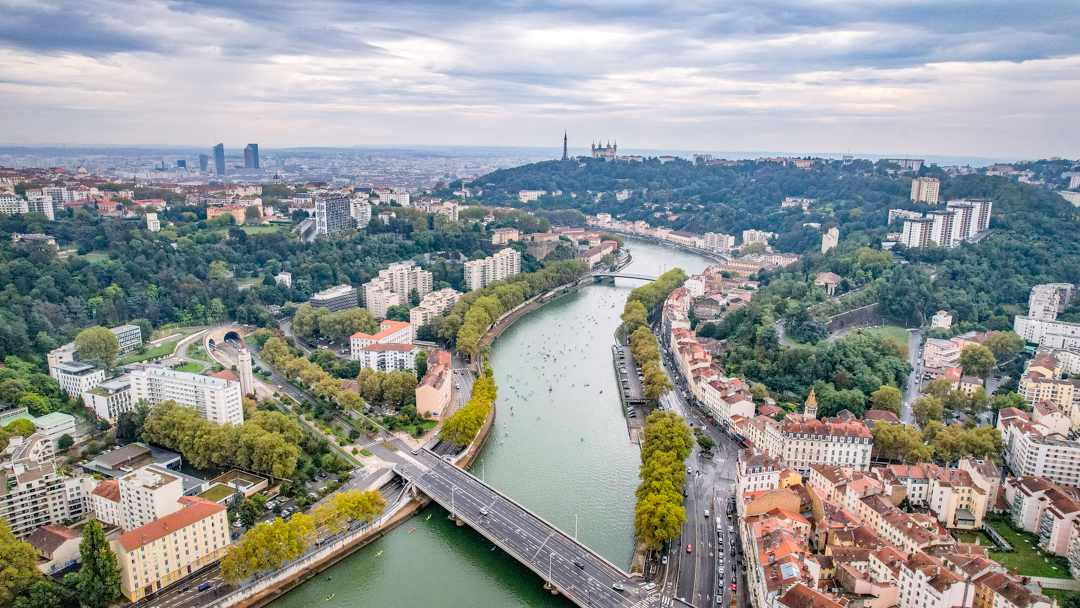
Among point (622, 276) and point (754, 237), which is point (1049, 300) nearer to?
point (622, 276)

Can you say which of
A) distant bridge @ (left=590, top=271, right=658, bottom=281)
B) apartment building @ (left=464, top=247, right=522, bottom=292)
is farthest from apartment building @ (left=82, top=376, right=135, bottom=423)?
distant bridge @ (left=590, top=271, right=658, bottom=281)

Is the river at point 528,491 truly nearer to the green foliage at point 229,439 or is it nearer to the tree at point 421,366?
the tree at point 421,366

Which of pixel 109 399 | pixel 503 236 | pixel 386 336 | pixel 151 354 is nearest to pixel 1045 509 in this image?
pixel 386 336

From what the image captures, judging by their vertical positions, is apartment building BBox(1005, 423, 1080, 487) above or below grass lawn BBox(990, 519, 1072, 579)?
above

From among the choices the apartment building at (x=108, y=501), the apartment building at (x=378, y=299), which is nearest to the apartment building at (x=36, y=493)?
the apartment building at (x=108, y=501)

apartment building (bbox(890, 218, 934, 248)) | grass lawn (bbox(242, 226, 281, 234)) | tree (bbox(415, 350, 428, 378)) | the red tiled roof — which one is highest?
apartment building (bbox(890, 218, 934, 248))

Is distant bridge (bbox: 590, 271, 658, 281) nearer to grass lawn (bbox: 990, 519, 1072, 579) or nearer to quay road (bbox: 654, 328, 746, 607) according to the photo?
quay road (bbox: 654, 328, 746, 607)

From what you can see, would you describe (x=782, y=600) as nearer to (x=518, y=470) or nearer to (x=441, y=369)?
(x=518, y=470)
